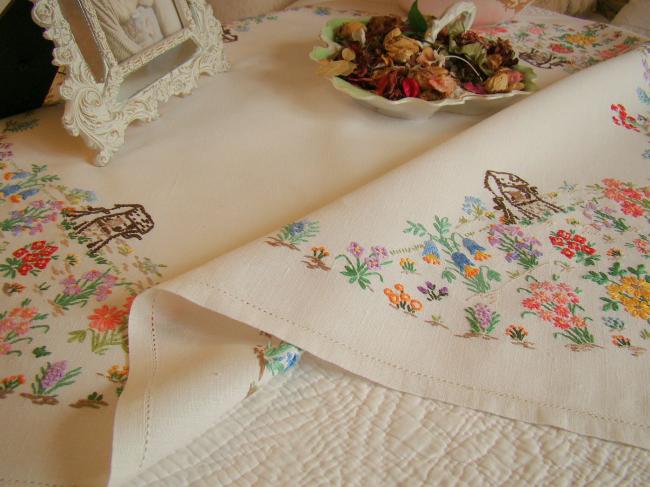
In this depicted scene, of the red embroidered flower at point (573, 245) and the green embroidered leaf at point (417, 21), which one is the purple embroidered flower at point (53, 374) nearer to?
the red embroidered flower at point (573, 245)

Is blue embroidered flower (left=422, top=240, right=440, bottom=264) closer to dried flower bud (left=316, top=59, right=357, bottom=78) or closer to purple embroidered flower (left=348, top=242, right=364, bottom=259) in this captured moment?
purple embroidered flower (left=348, top=242, right=364, bottom=259)

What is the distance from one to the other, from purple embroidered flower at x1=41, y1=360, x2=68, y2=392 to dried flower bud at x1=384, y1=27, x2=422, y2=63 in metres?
0.64

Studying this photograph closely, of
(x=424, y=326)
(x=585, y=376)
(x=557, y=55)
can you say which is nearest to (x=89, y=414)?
(x=424, y=326)

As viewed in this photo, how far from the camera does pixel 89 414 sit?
1.33ft

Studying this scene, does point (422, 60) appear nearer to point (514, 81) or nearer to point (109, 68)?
point (514, 81)

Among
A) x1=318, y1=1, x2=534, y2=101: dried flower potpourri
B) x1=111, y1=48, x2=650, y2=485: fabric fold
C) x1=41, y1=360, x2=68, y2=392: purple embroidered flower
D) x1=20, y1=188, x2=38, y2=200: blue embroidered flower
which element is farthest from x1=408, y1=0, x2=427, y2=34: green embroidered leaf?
x1=41, y1=360, x2=68, y2=392: purple embroidered flower

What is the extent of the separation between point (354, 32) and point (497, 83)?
0.86 feet

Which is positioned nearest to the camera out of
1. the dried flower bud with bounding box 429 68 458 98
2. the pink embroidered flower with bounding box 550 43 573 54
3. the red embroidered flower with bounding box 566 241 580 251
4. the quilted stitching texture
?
the quilted stitching texture

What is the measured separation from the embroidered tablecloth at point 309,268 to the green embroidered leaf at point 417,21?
0.22 meters

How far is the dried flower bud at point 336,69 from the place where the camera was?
79 centimetres

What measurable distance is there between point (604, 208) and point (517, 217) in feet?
0.48

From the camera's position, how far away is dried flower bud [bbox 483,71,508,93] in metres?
0.78

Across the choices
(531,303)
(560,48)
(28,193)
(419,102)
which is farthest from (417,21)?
(28,193)

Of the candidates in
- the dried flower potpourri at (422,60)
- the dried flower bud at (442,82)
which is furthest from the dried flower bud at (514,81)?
the dried flower bud at (442,82)
